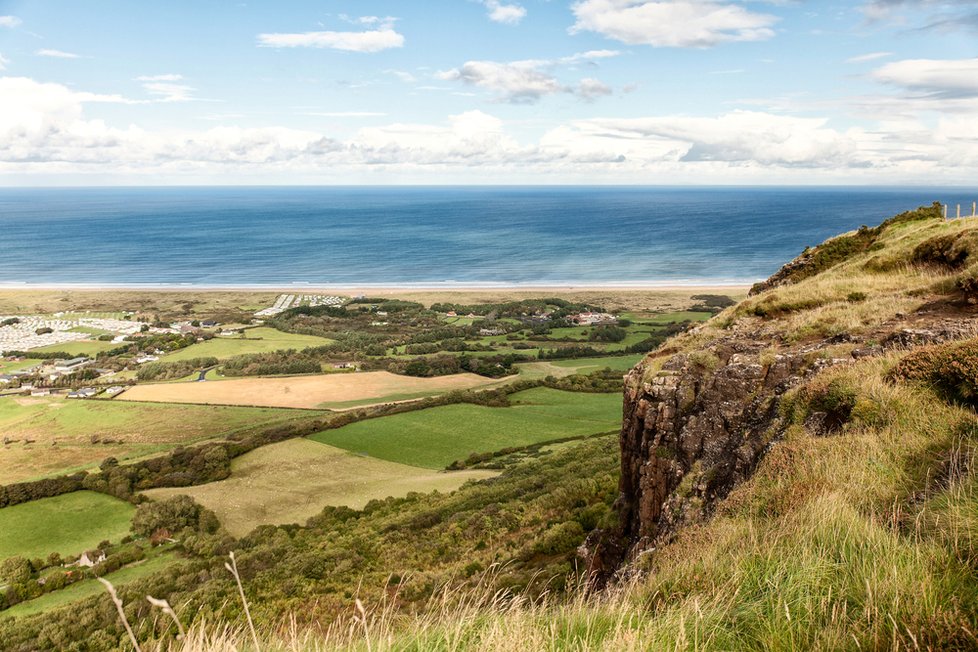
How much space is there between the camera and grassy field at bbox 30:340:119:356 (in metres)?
66.9

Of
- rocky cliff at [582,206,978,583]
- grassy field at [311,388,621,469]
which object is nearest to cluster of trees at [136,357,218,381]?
grassy field at [311,388,621,469]

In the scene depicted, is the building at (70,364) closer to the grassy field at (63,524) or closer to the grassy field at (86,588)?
the grassy field at (63,524)

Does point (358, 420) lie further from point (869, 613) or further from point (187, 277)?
point (187, 277)

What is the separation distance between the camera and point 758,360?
13219 mm

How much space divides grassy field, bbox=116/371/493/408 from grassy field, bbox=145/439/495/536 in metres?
12.9

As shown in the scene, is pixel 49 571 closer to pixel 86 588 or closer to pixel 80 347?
pixel 86 588

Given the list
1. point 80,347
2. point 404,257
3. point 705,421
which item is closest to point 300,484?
point 705,421

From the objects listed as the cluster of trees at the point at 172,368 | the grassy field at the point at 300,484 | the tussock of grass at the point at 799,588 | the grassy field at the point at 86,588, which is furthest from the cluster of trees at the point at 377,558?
the cluster of trees at the point at 172,368

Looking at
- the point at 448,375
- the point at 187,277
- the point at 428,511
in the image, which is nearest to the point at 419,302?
the point at 448,375

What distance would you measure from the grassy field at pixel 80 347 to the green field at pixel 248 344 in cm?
917

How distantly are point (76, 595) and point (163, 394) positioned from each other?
3299cm

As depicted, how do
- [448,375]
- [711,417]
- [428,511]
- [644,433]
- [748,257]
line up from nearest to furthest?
[711,417], [644,433], [428,511], [448,375], [748,257]

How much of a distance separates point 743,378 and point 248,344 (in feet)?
218

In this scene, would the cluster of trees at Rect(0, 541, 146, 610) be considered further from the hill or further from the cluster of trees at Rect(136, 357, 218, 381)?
the cluster of trees at Rect(136, 357, 218, 381)
